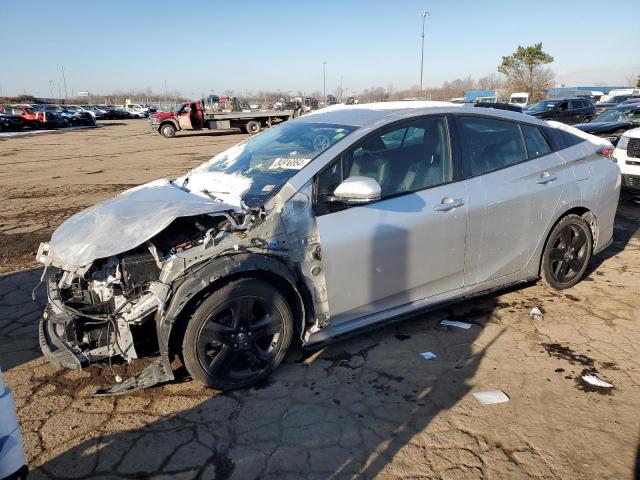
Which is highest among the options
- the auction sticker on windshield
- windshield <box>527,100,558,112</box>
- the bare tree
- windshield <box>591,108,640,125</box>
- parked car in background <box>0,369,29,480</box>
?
the bare tree

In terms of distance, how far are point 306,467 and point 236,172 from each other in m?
2.18

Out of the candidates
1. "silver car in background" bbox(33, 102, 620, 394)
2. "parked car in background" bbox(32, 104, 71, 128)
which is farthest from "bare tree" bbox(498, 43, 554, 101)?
"silver car in background" bbox(33, 102, 620, 394)

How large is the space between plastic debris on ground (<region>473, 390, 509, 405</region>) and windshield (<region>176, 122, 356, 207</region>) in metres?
1.80

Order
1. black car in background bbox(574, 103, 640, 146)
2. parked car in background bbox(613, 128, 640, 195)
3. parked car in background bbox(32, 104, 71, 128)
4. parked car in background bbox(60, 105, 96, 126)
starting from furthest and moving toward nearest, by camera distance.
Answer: parked car in background bbox(60, 105, 96, 126) < parked car in background bbox(32, 104, 71, 128) < black car in background bbox(574, 103, 640, 146) < parked car in background bbox(613, 128, 640, 195)

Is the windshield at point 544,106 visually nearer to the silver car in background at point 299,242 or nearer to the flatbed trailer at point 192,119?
the flatbed trailer at point 192,119

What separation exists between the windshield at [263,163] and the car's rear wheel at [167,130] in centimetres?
2610

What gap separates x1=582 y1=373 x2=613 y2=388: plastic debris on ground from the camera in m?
3.02

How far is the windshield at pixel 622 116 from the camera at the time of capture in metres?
10.4

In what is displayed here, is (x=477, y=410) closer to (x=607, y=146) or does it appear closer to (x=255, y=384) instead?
(x=255, y=384)

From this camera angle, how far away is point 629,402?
285cm

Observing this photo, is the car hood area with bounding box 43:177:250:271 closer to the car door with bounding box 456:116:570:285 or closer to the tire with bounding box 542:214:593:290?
the car door with bounding box 456:116:570:285

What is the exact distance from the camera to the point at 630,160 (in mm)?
7367

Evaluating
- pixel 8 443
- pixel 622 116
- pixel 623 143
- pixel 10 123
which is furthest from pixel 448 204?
pixel 10 123

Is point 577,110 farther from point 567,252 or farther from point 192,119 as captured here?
point 192,119
